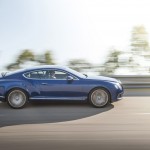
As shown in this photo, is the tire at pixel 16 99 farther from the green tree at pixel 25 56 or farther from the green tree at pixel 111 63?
the green tree at pixel 25 56

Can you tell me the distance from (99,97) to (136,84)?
4063mm

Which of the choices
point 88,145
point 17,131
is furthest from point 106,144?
point 17,131

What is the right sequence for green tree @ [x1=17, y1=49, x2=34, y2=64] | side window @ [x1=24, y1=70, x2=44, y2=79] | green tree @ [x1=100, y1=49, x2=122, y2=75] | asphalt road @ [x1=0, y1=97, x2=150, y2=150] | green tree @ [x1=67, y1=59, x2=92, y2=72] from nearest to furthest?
1. asphalt road @ [x1=0, y1=97, x2=150, y2=150]
2. side window @ [x1=24, y1=70, x2=44, y2=79]
3. green tree @ [x1=67, y1=59, x2=92, y2=72]
4. green tree @ [x1=100, y1=49, x2=122, y2=75]
5. green tree @ [x1=17, y1=49, x2=34, y2=64]

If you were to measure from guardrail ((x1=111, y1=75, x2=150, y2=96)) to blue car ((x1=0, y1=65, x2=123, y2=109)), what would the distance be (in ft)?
11.3

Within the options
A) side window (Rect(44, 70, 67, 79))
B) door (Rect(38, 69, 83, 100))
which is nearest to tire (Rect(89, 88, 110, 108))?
door (Rect(38, 69, 83, 100))

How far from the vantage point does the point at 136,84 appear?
47.3ft

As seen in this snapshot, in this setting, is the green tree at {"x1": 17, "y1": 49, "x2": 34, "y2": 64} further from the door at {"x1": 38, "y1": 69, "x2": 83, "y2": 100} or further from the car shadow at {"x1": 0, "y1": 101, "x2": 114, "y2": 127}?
the door at {"x1": 38, "y1": 69, "x2": 83, "y2": 100}

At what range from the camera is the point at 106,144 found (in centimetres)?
671

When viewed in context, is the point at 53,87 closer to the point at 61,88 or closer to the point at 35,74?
the point at 61,88

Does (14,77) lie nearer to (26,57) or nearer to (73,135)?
(73,135)

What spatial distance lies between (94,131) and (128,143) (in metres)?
1.12

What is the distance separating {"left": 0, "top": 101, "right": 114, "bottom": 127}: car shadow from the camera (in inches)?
354

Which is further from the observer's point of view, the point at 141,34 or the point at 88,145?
the point at 141,34

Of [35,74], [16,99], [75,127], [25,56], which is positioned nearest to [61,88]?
[35,74]
